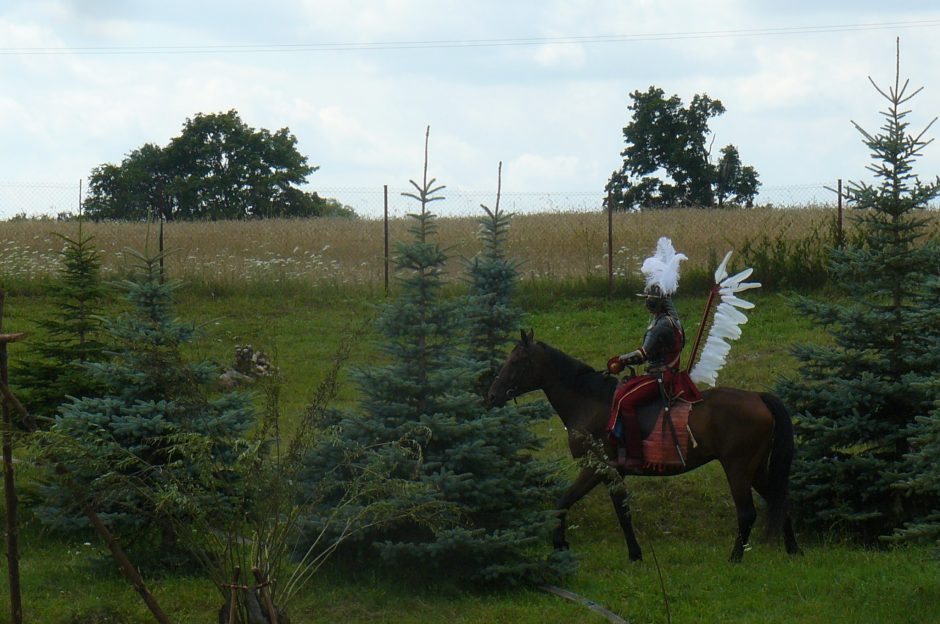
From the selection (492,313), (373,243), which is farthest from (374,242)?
(492,313)

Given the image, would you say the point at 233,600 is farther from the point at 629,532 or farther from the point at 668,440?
the point at 668,440

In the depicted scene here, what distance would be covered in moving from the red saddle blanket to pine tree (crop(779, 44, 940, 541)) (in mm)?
1331

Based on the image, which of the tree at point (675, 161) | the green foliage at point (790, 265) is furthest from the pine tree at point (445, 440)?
the tree at point (675, 161)

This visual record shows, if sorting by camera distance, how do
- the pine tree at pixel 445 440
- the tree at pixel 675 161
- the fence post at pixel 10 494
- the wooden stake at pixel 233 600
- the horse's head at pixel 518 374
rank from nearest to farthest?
1. the wooden stake at pixel 233 600
2. the fence post at pixel 10 494
3. the pine tree at pixel 445 440
4. the horse's head at pixel 518 374
5. the tree at pixel 675 161

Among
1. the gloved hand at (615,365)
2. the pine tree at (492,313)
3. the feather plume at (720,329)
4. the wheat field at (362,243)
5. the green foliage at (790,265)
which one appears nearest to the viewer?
the gloved hand at (615,365)

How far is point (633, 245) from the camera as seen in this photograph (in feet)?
82.7

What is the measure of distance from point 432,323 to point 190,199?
43.3 meters

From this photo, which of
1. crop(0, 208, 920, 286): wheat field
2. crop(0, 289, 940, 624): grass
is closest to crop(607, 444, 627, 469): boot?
crop(0, 289, 940, 624): grass

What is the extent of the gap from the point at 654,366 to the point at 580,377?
0.91 meters

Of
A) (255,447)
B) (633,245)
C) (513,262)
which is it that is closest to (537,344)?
(513,262)

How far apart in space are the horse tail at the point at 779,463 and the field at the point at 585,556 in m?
0.32

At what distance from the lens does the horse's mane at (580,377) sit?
1095 cm

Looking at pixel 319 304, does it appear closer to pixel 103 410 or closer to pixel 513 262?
pixel 513 262

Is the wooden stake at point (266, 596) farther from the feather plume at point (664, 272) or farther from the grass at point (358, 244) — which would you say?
the grass at point (358, 244)
